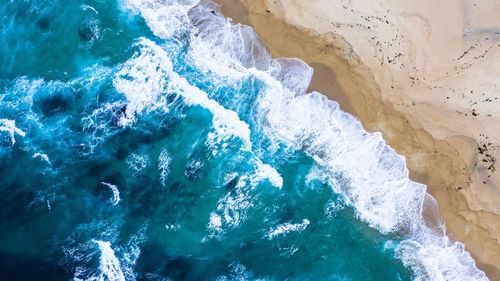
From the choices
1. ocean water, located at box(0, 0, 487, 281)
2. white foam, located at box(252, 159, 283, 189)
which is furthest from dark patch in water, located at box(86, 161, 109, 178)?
white foam, located at box(252, 159, 283, 189)

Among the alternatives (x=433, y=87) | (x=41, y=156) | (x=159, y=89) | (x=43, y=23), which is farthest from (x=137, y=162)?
(x=433, y=87)

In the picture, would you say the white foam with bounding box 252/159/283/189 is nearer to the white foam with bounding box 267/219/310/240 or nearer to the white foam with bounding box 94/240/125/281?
the white foam with bounding box 267/219/310/240

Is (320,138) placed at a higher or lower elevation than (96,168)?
higher

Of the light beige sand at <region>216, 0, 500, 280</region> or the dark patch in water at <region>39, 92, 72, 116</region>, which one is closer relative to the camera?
the light beige sand at <region>216, 0, 500, 280</region>

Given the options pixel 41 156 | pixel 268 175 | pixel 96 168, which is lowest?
pixel 41 156

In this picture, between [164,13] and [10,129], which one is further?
[164,13]

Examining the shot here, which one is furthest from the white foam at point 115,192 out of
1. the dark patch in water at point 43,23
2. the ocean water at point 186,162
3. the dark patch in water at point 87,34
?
the dark patch in water at point 43,23

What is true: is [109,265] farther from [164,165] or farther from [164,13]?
[164,13]
